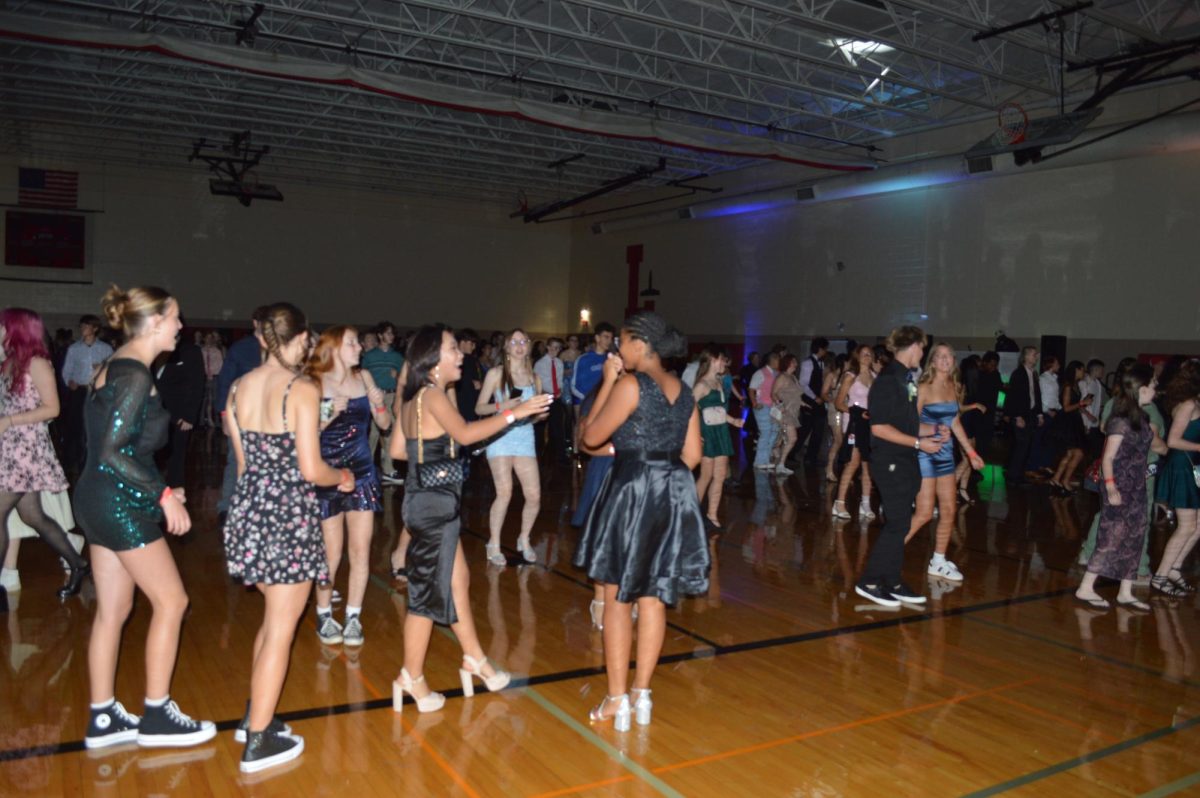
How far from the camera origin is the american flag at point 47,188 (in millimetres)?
17969

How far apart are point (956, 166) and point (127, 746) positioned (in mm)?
13240

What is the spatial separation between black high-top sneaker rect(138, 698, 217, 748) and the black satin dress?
876 millimetres

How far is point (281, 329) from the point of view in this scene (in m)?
3.10

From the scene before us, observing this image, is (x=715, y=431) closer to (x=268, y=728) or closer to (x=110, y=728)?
(x=268, y=728)

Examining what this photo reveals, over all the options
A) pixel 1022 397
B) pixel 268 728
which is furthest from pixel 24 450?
pixel 1022 397

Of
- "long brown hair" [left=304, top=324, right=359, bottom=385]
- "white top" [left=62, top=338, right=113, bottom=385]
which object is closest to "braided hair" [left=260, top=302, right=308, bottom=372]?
"long brown hair" [left=304, top=324, right=359, bottom=385]

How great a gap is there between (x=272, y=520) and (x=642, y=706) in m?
1.57

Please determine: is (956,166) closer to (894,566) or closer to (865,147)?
(865,147)

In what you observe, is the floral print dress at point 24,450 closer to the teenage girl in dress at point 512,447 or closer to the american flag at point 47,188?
the teenage girl in dress at point 512,447

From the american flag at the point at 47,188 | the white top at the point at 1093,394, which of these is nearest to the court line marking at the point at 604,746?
the white top at the point at 1093,394

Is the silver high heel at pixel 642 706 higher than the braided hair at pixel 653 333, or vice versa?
the braided hair at pixel 653 333

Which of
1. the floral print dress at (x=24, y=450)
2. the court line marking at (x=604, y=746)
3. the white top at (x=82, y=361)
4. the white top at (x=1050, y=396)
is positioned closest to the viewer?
the court line marking at (x=604, y=746)

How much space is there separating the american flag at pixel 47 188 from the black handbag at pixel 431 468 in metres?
18.7

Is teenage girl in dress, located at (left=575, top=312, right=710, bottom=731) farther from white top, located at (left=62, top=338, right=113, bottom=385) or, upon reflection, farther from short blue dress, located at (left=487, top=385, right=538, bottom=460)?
white top, located at (left=62, top=338, right=113, bottom=385)
